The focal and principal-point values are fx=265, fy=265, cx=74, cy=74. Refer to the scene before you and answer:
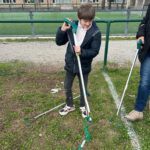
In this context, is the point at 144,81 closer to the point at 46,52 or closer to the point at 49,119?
the point at 49,119

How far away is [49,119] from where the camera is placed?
13.0 ft

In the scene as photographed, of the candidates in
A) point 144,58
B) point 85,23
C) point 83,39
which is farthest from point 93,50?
point 144,58

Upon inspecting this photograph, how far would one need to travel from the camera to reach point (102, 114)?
4.11 metres

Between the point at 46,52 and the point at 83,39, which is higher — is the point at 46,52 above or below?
below

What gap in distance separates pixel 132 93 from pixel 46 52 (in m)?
3.48

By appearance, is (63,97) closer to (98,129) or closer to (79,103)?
(79,103)

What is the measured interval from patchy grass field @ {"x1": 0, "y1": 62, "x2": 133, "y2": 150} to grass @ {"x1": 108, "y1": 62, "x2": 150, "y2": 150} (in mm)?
27

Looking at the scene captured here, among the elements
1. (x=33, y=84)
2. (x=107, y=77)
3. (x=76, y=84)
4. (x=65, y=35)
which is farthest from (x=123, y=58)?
(x=65, y=35)

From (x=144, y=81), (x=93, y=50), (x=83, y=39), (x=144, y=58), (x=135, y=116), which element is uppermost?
(x=83, y=39)

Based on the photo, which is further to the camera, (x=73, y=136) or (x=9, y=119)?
(x=9, y=119)

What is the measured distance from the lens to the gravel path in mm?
6922

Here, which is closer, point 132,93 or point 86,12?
point 86,12

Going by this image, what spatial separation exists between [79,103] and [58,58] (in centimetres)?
282

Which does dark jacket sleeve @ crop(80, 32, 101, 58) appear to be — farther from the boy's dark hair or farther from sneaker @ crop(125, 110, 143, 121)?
sneaker @ crop(125, 110, 143, 121)
